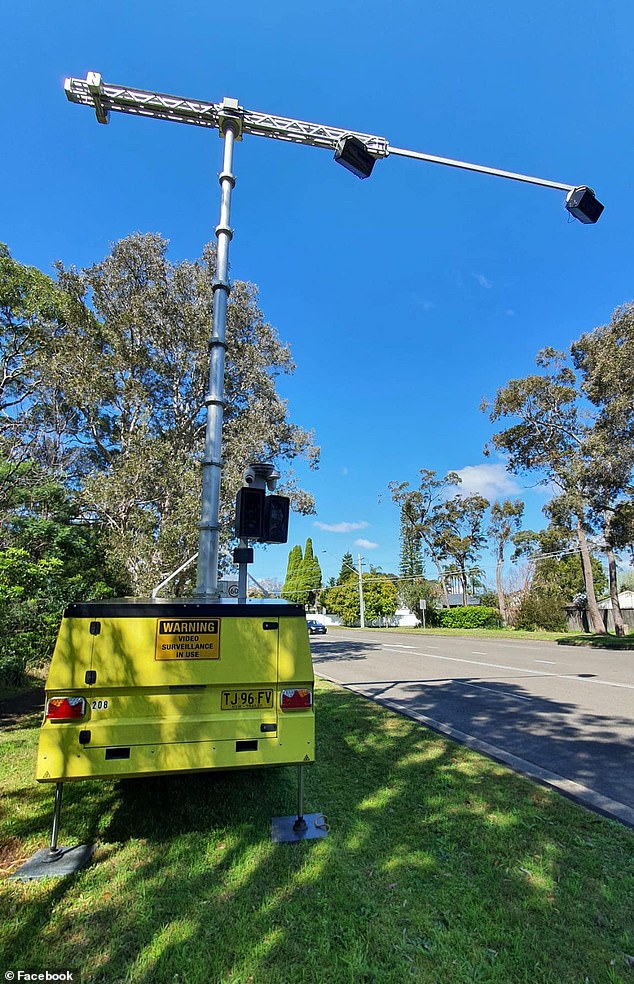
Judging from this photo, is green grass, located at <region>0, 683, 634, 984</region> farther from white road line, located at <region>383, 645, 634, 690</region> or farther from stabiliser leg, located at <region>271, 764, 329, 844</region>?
white road line, located at <region>383, 645, 634, 690</region>

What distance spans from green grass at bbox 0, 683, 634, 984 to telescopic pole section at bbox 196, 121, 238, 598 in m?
2.08

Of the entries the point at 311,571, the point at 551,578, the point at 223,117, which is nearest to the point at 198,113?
the point at 223,117

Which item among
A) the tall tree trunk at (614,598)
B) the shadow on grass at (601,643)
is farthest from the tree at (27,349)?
the tall tree trunk at (614,598)

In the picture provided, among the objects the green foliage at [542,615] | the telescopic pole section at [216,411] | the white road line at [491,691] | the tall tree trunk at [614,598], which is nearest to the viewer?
the telescopic pole section at [216,411]

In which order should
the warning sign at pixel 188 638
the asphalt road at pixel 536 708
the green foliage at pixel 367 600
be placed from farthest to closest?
1. the green foliage at pixel 367 600
2. the asphalt road at pixel 536 708
3. the warning sign at pixel 188 638

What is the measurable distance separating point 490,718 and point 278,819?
4.71m

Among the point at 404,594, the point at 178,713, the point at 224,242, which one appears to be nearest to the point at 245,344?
the point at 224,242

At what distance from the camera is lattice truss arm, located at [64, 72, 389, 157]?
5.75m

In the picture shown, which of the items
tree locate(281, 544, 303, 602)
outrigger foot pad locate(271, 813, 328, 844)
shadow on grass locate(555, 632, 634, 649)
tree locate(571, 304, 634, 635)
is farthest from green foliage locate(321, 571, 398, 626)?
outrigger foot pad locate(271, 813, 328, 844)

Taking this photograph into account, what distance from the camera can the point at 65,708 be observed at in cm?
306

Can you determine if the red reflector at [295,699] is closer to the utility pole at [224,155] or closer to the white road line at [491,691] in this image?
the utility pole at [224,155]

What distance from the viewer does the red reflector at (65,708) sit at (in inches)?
119

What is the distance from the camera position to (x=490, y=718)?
24.1 feet

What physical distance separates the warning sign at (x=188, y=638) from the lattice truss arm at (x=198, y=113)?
5646 millimetres
